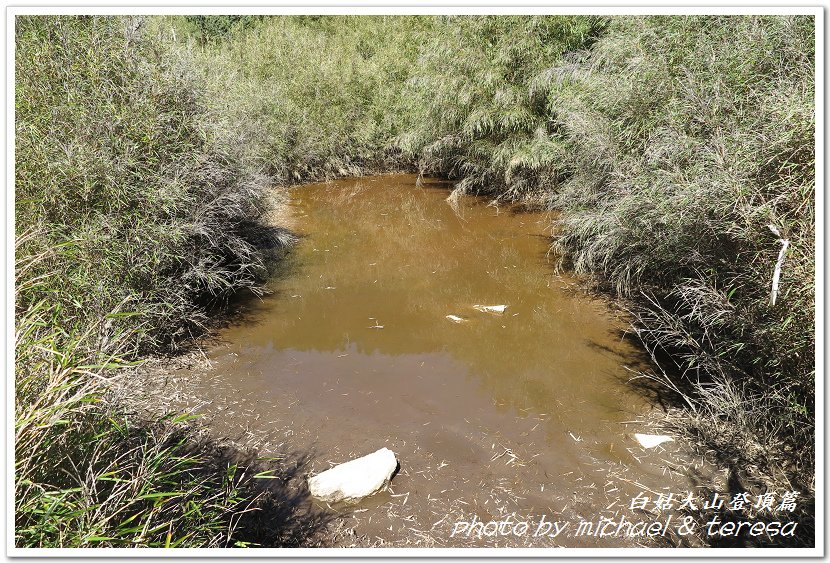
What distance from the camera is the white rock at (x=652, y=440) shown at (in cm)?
503

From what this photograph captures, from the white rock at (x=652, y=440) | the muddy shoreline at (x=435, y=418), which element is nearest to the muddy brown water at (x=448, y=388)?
the muddy shoreline at (x=435, y=418)

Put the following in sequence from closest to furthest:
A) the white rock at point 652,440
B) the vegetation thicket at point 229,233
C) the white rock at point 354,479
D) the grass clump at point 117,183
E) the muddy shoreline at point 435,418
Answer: the vegetation thicket at point 229,233, the muddy shoreline at point 435,418, the white rock at point 354,479, the white rock at point 652,440, the grass clump at point 117,183

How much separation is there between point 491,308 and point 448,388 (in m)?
2.61

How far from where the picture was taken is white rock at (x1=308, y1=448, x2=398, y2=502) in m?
4.44

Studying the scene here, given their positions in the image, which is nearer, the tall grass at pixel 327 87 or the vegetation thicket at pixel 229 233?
the vegetation thicket at pixel 229 233

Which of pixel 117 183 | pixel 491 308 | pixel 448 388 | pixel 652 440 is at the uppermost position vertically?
pixel 117 183

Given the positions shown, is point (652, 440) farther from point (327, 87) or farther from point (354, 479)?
point (327, 87)

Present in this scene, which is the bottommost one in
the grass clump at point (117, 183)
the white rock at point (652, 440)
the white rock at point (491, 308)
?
the white rock at point (491, 308)

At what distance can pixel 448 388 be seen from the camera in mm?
6336

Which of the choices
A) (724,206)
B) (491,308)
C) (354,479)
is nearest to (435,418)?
(354,479)

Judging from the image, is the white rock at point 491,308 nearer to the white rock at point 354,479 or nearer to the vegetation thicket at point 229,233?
the vegetation thicket at point 229,233

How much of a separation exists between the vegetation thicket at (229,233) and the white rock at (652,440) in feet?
1.02

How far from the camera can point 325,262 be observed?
11.1 m

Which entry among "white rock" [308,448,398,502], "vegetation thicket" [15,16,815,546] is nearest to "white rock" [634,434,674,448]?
"vegetation thicket" [15,16,815,546]
